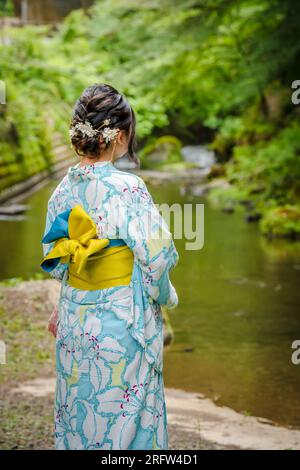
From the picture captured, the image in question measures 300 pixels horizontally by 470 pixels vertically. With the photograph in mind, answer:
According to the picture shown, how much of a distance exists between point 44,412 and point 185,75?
18.5 metres

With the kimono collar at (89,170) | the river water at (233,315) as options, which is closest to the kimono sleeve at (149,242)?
the kimono collar at (89,170)

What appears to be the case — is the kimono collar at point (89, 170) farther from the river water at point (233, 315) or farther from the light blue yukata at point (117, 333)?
the river water at point (233, 315)

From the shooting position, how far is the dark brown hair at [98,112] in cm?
283

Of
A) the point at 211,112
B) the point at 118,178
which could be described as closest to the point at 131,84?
the point at 211,112

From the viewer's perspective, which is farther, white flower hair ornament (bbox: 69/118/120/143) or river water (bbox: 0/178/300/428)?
river water (bbox: 0/178/300/428)

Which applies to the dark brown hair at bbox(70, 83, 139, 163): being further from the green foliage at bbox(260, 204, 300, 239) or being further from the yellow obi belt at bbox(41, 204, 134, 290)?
the green foliage at bbox(260, 204, 300, 239)

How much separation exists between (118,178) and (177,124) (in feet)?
105

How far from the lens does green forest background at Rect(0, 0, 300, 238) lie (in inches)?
604

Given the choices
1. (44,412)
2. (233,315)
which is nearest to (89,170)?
(44,412)

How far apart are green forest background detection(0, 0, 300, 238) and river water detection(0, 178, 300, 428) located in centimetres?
235

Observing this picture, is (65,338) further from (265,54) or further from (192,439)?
(265,54)

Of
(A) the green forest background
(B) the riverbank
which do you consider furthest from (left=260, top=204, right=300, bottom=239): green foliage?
(B) the riverbank

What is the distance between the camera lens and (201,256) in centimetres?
1186

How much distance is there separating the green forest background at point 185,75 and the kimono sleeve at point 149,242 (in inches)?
439
